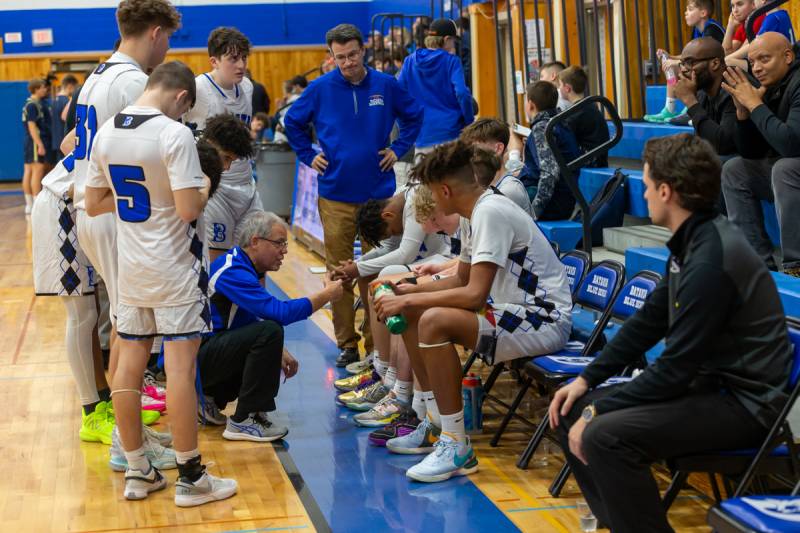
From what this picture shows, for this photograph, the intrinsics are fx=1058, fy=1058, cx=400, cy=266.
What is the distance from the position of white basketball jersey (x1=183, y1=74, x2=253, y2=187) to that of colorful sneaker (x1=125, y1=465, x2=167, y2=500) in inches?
77.4

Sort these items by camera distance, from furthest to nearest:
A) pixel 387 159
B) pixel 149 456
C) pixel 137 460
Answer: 1. pixel 387 159
2. pixel 149 456
3. pixel 137 460

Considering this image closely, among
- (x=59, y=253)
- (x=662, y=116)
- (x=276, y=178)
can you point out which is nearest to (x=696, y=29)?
(x=662, y=116)

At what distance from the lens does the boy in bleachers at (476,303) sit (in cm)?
399

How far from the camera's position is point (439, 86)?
8.36 meters

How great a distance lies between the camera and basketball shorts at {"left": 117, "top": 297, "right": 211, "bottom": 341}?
374 cm

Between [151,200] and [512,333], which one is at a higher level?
[151,200]

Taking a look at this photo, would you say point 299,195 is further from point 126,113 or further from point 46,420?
point 126,113

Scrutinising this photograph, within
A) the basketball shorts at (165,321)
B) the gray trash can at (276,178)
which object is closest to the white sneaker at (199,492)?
the basketball shorts at (165,321)

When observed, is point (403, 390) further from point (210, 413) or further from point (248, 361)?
point (210, 413)

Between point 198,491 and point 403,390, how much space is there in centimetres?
122

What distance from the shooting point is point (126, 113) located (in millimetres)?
3682

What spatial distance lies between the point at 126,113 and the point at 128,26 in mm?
591

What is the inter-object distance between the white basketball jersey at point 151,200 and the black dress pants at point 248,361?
0.81 meters

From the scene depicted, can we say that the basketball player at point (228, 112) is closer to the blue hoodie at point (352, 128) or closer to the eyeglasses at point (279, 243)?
the blue hoodie at point (352, 128)
